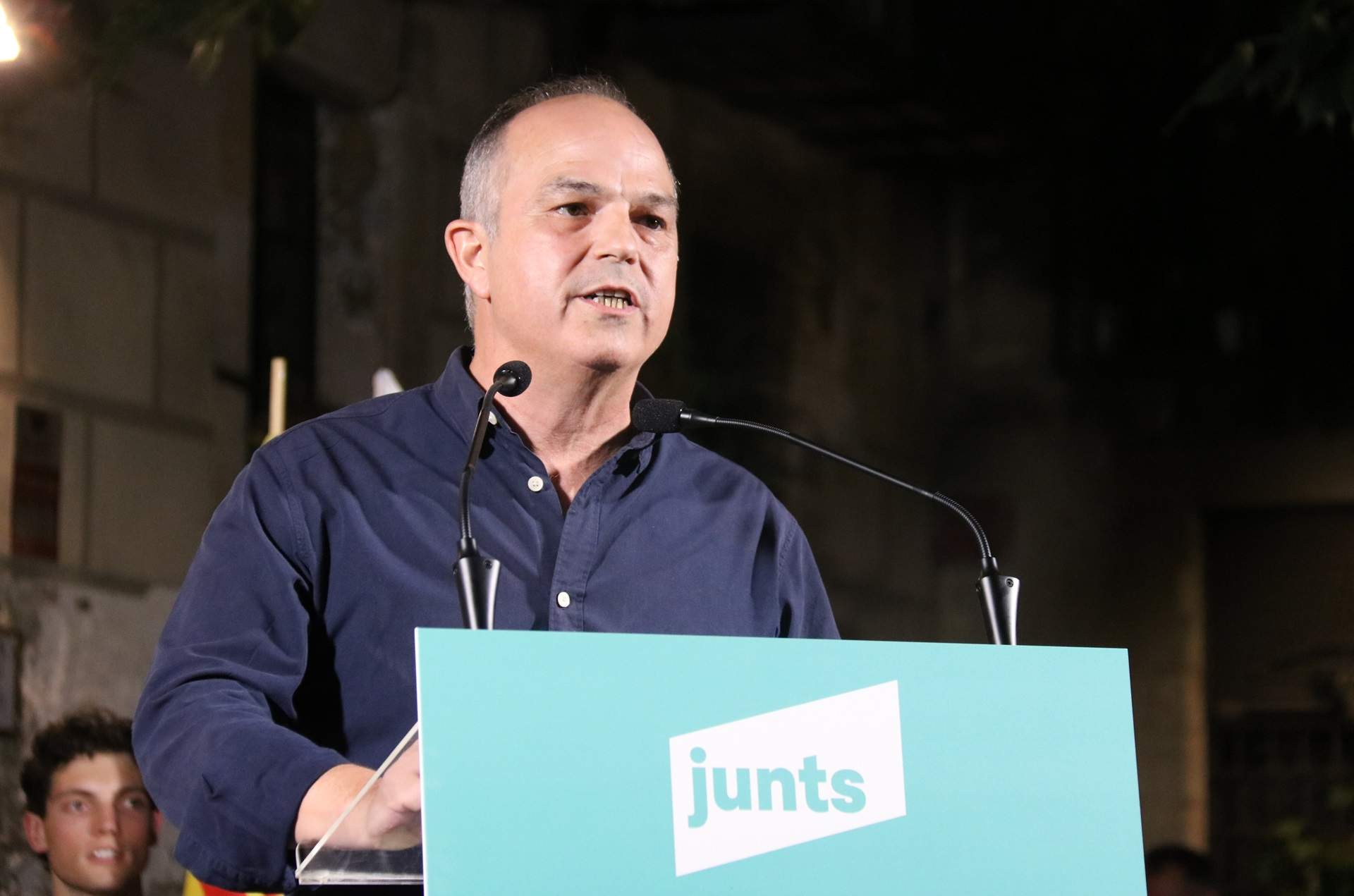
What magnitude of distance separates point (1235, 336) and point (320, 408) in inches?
229

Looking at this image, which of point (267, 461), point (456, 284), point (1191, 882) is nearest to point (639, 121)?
point (267, 461)

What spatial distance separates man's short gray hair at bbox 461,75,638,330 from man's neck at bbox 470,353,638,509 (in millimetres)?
183

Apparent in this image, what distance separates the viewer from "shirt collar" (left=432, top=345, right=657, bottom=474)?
7.36 ft

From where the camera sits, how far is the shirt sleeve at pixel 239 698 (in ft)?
5.59

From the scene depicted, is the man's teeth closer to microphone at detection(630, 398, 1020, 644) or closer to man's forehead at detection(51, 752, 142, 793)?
microphone at detection(630, 398, 1020, 644)

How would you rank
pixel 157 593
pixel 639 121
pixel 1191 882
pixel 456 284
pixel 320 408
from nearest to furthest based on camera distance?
pixel 639 121 < pixel 157 593 < pixel 320 408 < pixel 456 284 < pixel 1191 882

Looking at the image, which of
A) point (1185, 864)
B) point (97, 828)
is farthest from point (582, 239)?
point (1185, 864)

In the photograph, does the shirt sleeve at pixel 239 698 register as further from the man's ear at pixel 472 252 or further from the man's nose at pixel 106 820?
the man's nose at pixel 106 820

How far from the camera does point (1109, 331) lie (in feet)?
33.1

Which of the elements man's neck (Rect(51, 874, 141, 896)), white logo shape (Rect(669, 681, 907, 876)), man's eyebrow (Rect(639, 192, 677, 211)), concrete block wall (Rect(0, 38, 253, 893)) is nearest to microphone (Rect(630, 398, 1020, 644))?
man's eyebrow (Rect(639, 192, 677, 211))

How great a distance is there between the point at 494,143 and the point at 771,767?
0.99 m

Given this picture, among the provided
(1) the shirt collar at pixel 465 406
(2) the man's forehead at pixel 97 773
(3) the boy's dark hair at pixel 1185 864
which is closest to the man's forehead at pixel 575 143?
(1) the shirt collar at pixel 465 406

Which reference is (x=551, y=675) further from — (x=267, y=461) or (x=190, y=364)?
(x=190, y=364)

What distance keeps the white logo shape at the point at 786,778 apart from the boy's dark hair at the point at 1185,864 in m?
5.34
